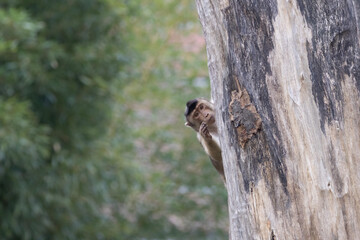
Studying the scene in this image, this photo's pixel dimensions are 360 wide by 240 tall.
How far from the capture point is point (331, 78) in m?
1.61

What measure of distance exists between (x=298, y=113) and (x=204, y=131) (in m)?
0.63

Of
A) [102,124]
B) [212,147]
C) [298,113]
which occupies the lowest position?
[298,113]

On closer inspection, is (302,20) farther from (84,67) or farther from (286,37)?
(84,67)

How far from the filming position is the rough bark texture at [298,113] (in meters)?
1.60

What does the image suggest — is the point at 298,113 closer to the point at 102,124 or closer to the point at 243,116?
the point at 243,116

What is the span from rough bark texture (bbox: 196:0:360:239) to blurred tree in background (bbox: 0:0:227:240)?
8.89 feet

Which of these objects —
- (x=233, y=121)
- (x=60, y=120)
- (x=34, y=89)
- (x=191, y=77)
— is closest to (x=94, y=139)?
(x=60, y=120)

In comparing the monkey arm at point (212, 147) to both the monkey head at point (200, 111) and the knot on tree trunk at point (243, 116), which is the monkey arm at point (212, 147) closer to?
the monkey head at point (200, 111)

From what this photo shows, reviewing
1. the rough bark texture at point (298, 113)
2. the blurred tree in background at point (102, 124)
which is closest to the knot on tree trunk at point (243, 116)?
the rough bark texture at point (298, 113)

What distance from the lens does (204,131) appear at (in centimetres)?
222

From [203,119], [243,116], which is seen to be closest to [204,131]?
[203,119]

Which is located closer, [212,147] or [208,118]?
[208,118]

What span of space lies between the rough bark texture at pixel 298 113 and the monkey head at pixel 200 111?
18.3 inches

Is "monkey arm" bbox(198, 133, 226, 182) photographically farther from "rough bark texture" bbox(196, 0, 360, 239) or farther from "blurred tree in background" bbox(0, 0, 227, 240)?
"blurred tree in background" bbox(0, 0, 227, 240)
